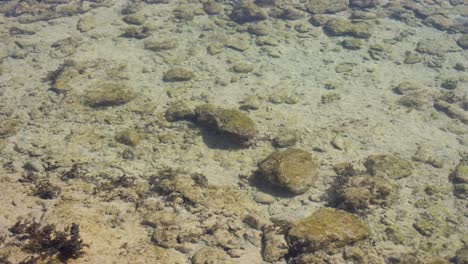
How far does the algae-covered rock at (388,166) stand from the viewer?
1001 centimetres

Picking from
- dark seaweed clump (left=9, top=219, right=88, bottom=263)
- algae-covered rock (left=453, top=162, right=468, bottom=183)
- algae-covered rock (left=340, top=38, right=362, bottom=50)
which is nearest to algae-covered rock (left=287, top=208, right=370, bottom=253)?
algae-covered rock (left=453, top=162, right=468, bottom=183)

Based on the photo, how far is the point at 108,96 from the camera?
39.3 ft

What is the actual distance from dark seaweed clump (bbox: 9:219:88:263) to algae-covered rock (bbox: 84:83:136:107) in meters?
5.48

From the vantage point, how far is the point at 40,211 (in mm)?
7938

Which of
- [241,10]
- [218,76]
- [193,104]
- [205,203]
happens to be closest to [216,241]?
[205,203]

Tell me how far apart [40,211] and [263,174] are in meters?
5.21

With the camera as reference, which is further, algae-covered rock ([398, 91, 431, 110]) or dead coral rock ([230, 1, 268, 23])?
dead coral rock ([230, 1, 268, 23])

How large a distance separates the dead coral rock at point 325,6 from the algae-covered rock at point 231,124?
1058 centimetres

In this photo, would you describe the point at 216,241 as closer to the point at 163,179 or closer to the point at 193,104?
the point at 163,179

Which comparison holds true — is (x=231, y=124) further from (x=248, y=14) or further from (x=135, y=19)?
(x=135, y=19)

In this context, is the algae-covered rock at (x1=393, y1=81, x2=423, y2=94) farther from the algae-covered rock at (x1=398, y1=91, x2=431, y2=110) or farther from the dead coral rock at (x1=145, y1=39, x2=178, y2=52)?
the dead coral rock at (x1=145, y1=39, x2=178, y2=52)

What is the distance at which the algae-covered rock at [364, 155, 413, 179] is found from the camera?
10.0 m

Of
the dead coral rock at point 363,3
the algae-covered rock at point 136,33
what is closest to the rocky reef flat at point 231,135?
the algae-covered rock at point 136,33

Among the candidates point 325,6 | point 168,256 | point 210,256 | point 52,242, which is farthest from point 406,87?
point 52,242
